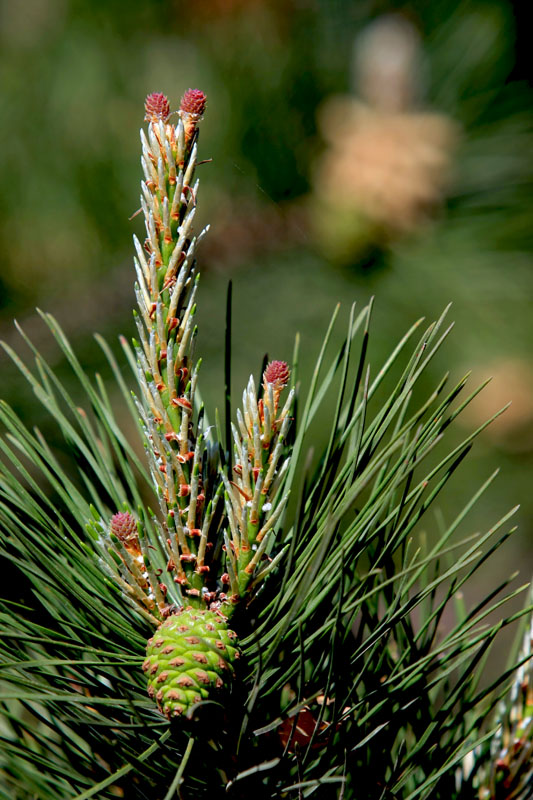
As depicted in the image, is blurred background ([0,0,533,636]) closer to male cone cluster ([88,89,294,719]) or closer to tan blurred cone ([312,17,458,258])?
tan blurred cone ([312,17,458,258])

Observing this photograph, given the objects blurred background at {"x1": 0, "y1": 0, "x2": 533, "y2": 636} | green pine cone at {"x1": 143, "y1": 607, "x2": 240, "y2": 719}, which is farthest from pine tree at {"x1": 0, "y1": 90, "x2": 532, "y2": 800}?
blurred background at {"x1": 0, "y1": 0, "x2": 533, "y2": 636}

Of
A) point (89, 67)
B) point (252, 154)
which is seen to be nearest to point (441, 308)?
point (252, 154)

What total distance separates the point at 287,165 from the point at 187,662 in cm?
54

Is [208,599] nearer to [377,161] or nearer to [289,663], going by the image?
[289,663]

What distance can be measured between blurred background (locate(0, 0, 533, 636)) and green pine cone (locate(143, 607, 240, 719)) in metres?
0.45

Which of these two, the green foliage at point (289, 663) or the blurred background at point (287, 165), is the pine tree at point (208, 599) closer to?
the green foliage at point (289, 663)

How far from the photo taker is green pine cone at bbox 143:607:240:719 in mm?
295

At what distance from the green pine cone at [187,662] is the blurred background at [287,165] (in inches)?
17.8

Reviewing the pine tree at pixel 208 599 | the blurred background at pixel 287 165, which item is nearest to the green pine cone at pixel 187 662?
the pine tree at pixel 208 599

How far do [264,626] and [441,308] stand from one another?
0.51 m

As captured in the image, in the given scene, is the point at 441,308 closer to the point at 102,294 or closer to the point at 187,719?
the point at 102,294

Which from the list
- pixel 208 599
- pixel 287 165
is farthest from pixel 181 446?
pixel 287 165

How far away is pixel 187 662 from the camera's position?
30 centimetres

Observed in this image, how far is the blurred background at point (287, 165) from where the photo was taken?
72 cm
